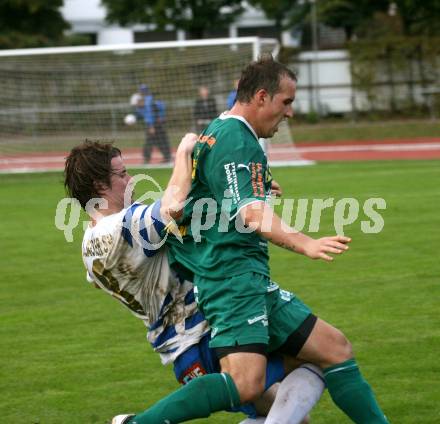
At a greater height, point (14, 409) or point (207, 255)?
point (207, 255)

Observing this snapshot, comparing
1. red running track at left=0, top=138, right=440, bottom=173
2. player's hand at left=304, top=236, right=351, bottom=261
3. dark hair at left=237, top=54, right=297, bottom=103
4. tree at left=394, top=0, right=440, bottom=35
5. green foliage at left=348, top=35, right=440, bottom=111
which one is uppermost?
tree at left=394, top=0, right=440, bottom=35

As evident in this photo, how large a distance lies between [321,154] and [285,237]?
21.7 metres

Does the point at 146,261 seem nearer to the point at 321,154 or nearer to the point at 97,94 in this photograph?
the point at 97,94

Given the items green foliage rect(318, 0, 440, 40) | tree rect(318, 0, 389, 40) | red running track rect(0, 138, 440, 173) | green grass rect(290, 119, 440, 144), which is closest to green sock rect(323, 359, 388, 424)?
red running track rect(0, 138, 440, 173)

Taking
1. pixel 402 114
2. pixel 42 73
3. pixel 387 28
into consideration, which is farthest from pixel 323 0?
pixel 42 73

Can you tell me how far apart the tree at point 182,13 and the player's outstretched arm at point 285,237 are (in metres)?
32.7

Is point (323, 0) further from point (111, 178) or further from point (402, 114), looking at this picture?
point (111, 178)

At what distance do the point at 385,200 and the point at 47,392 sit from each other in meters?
9.19

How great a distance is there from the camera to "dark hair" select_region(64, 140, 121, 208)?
4.22m

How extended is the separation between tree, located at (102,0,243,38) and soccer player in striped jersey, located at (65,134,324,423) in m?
32.4

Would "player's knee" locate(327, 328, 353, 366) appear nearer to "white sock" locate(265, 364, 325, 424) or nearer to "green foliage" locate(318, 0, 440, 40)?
"white sock" locate(265, 364, 325, 424)

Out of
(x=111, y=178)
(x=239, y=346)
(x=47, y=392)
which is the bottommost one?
(x=47, y=392)

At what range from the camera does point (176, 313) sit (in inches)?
171

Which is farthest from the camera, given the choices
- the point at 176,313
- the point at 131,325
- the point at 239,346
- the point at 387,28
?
the point at 387,28
